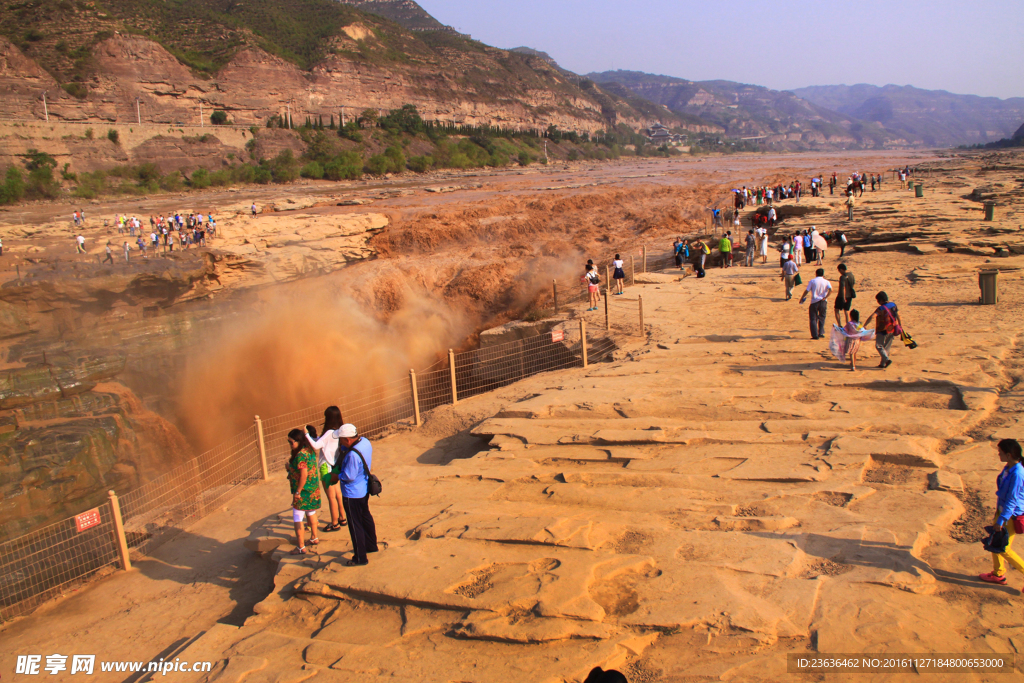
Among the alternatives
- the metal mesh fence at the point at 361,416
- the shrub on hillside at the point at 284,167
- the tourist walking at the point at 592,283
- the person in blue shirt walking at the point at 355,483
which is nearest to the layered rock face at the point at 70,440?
the metal mesh fence at the point at 361,416

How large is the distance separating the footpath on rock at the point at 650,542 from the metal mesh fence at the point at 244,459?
101 cm

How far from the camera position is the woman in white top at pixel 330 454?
588 centimetres

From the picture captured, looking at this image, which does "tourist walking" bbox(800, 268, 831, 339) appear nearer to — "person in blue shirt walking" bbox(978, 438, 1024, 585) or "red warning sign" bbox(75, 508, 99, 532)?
"person in blue shirt walking" bbox(978, 438, 1024, 585)

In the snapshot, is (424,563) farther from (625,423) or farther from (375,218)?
(375,218)

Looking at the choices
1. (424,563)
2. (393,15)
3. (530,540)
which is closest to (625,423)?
(530,540)

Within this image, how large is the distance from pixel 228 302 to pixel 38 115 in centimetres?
3868

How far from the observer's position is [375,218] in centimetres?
2680

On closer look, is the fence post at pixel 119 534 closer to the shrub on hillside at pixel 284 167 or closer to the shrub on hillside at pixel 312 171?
the shrub on hillside at pixel 284 167

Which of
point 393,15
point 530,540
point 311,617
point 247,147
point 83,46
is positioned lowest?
point 311,617

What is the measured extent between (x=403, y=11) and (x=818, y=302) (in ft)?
596

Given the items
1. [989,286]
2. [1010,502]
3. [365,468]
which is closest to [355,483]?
→ [365,468]

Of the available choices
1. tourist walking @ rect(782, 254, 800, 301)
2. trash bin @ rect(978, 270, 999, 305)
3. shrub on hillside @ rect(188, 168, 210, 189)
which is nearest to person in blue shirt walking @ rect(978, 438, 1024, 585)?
trash bin @ rect(978, 270, 999, 305)

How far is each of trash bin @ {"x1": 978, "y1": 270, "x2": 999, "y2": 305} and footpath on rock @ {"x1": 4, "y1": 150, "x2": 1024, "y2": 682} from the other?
6.47ft

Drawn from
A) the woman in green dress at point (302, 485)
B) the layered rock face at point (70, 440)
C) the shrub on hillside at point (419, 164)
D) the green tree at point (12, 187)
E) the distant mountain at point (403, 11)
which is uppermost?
the distant mountain at point (403, 11)
